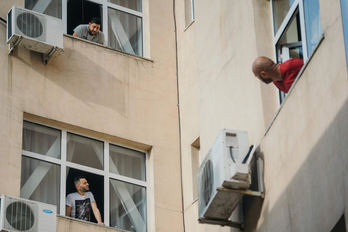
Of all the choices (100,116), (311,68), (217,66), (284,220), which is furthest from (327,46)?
(100,116)

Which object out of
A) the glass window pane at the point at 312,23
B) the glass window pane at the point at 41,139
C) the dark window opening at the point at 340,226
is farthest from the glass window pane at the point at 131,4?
the dark window opening at the point at 340,226

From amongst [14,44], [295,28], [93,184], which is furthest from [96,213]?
[295,28]

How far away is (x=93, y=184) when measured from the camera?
17281 millimetres

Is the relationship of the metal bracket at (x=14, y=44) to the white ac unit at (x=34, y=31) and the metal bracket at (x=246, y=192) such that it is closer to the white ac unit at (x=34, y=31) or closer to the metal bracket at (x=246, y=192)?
the white ac unit at (x=34, y=31)

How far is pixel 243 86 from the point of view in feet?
44.2

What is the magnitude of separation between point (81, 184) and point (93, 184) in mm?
381

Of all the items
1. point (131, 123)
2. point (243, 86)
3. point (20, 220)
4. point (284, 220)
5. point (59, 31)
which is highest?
point (59, 31)

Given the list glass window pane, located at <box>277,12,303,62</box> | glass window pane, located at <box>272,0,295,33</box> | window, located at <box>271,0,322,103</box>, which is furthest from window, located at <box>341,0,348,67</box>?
glass window pane, located at <box>272,0,295,33</box>

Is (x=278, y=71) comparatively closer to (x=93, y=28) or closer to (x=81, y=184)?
(x=81, y=184)

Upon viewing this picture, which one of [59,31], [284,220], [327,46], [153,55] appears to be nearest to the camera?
[327,46]

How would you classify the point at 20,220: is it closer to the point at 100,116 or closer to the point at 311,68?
the point at 100,116

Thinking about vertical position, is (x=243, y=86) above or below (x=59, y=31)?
below

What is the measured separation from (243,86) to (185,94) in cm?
491

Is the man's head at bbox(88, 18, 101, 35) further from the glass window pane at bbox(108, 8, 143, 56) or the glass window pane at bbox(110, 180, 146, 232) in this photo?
the glass window pane at bbox(110, 180, 146, 232)
